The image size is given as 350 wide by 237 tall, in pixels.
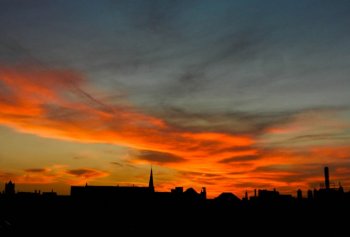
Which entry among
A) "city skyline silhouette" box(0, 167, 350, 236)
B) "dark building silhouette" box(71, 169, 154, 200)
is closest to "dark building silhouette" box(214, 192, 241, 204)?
"city skyline silhouette" box(0, 167, 350, 236)

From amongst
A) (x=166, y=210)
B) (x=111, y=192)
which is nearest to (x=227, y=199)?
(x=166, y=210)

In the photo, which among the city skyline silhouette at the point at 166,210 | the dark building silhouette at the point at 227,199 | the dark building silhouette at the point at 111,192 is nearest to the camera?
the city skyline silhouette at the point at 166,210

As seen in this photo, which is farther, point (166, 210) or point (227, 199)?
point (227, 199)

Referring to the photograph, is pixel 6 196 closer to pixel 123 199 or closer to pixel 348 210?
pixel 123 199

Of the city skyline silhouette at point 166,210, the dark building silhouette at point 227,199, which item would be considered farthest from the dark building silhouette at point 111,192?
the dark building silhouette at point 227,199

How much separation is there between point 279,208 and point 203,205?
15062 mm

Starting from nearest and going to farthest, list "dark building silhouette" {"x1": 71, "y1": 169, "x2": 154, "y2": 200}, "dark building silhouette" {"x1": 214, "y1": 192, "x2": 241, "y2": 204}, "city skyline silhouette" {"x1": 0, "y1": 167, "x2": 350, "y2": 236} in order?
"city skyline silhouette" {"x1": 0, "y1": 167, "x2": 350, "y2": 236}
"dark building silhouette" {"x1": 214, "y1": 192, "x2": 241, "y2": 204}
"dark building silhouette" {"x1": 71, "y1": 169, "x2": 154, "y2": 200}

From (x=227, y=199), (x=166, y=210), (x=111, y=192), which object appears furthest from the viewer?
(x=111, y=192)

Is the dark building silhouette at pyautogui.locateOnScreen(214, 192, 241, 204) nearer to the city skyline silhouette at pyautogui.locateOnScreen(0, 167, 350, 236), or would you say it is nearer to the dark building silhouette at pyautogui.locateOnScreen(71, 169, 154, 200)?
the city skyline silhouette at pyautogui.locateOnScreen(0, 167, 350, 236)

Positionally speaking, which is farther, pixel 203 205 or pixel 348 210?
pixel 203 205

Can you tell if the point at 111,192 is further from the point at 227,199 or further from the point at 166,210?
the point at 227,199

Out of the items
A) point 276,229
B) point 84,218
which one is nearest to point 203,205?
point 276,229

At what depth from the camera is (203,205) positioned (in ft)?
273

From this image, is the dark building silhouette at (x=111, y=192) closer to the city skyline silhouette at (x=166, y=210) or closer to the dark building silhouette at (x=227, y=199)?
the city skyline silhouette at (x=166, y=210)
